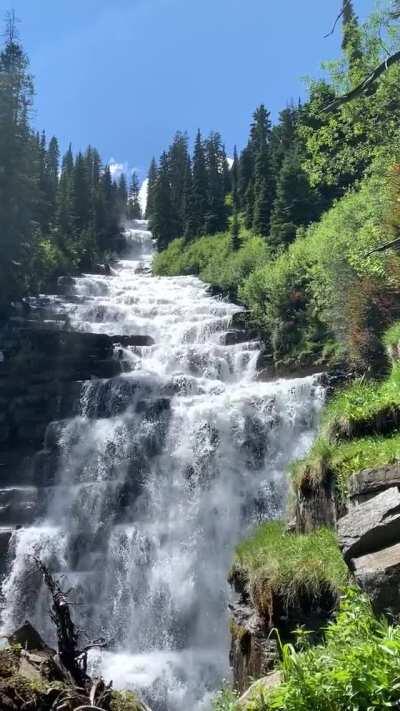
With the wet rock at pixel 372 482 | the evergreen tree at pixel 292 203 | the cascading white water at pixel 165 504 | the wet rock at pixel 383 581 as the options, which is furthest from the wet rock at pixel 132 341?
the wet rock at pixel 383 581

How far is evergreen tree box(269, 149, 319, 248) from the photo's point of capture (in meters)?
44.0

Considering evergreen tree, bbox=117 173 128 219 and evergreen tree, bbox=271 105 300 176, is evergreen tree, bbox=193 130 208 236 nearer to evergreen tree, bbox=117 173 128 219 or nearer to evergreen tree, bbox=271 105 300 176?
→ evergreen tree, bbox=271 105 300 176

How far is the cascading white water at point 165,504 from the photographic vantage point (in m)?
16.0

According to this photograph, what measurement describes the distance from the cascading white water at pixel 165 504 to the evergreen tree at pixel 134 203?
267ft

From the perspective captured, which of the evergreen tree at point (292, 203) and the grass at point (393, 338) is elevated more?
the evergreen tree at point (292, 203)

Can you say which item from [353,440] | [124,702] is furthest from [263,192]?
[124,702]

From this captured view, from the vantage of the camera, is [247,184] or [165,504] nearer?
[165,504]

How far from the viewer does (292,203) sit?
145ft

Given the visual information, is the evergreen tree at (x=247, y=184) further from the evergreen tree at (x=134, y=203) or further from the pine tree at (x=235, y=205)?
the evergreen tree at (x=134, y=203)

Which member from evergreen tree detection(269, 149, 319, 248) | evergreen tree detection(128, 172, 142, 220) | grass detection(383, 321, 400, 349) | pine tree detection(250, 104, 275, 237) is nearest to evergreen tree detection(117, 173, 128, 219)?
evergreen tree detection(128, 172, 142, 220)

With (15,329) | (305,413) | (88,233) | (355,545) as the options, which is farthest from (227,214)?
(355,545)

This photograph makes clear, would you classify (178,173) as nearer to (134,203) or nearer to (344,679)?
(134,203)

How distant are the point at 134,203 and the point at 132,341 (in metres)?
84.1

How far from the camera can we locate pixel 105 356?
30.7 meters
